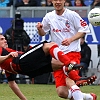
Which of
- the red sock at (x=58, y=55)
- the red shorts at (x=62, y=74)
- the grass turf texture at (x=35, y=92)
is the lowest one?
the grass turf texture at (x=35, y=92)

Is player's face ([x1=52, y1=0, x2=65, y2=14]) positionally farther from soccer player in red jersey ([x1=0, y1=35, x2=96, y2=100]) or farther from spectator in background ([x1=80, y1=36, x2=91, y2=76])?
spectator in background ([x1=80, y1=36, x2=91, y2=76])

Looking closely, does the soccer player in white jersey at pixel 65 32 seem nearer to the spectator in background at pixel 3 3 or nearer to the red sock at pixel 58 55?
the red sock at pixel 58 55

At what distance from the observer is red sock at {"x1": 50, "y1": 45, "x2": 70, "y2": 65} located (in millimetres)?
9625

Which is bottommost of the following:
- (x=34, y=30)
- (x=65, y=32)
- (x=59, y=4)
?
(x=34, y=30)

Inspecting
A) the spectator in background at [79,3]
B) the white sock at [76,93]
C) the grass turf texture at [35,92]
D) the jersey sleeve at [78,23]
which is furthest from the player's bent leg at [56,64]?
the spectator in background at [79,3]

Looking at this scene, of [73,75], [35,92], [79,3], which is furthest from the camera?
[79,3]

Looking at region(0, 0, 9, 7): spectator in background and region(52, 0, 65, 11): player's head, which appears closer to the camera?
region(52, 0, 65, 11): player's head

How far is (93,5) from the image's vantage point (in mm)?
17750

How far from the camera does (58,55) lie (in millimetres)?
9672

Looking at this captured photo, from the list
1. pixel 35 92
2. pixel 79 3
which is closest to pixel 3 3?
pixel 79 3

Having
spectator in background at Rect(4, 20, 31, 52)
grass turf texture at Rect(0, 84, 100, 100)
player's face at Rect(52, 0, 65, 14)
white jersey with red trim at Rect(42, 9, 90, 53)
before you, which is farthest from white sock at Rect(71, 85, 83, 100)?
spectator in background at Rect(4, 20, 31, 52)

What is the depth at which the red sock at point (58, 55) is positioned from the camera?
31.6 ft

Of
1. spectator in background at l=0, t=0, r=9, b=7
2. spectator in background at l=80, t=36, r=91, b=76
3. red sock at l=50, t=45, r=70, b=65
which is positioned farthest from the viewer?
spectator in background at l=0, t=0, r=9, b=7

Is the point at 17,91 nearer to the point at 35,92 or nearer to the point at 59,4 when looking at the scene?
the point at 59,4
